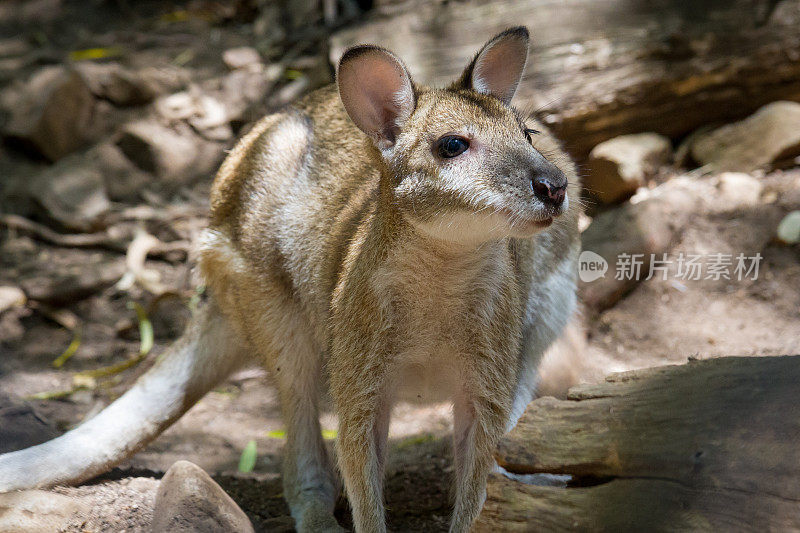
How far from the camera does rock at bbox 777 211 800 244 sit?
546 cm

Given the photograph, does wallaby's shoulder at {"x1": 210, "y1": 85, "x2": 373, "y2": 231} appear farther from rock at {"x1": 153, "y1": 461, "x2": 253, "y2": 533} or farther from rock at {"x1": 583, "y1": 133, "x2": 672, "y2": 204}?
rock at {"x1": 583, "y1": 133, "x2": 672, "y2": 204}

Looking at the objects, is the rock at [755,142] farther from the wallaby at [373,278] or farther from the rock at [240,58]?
the rock at [240,58]

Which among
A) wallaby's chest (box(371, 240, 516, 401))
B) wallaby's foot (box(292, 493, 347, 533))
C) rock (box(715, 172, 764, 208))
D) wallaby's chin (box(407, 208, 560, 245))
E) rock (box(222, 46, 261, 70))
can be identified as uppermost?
wallaby's chin (box(407, 208, 560, 245))

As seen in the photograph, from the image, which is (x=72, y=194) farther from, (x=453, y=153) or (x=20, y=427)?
(x=453, y=153)

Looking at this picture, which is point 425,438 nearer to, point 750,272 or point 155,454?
point 155,454

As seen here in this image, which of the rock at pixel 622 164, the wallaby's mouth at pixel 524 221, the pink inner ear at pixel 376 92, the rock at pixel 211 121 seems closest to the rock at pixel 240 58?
the rock at pixel 211 121

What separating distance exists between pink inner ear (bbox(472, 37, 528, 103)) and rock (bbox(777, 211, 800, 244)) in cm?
290

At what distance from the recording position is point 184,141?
743cm

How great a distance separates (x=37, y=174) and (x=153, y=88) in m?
1.40

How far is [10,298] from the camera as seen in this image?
5.87 m

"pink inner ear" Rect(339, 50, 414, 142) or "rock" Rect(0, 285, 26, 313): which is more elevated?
"pink inner ear" Rect(339, 50, 414, 142)

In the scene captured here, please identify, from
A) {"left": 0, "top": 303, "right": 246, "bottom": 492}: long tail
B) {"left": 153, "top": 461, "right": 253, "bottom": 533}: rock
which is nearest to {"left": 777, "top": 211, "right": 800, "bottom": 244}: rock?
{"left": 0, "top": 303, "right": 246, "bottom": 492}: long tail

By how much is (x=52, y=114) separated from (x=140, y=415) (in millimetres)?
4051

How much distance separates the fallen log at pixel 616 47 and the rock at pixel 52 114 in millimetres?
2544
